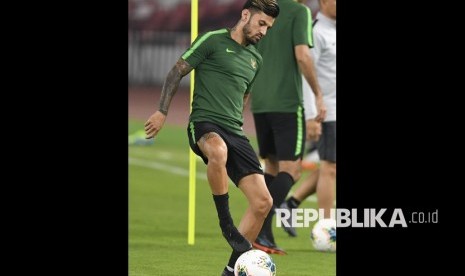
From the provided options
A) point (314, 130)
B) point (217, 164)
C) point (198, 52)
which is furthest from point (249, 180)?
point (314, 130)

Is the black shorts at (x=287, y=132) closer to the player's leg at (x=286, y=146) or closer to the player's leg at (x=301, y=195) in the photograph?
the player's leg at (x=286, y=146)

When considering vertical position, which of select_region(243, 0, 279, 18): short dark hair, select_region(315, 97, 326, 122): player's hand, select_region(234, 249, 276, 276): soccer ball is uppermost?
select_region(243, 0, 279, 18): short dark hair

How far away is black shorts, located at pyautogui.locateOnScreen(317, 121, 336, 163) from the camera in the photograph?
12227 mm

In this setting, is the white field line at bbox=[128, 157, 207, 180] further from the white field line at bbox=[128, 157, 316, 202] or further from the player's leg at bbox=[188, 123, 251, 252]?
the player's leg at bbox=[188, 123, 251, 252]

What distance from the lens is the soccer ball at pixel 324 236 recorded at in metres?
11.4

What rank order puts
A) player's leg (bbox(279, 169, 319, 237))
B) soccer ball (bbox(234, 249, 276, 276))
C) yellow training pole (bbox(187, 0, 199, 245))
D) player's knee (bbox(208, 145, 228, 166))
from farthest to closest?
player's leg (bbox(279, 169, 319, 237))
yellow training pole (bbox(187, 0, 199, 245))
player's knee (bbox(208, 145, 228, 166))
soccer ball (bbox(234, 249, 276, 276))

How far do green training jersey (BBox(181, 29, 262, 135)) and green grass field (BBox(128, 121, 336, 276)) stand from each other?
4.30ft

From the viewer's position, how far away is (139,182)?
18.0 metres

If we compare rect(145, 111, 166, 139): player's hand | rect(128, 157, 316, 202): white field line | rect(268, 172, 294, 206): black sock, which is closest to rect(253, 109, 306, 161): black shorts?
rect(268, 172, 294, 206): black sock

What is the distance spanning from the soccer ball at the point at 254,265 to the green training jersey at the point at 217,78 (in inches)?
36.0

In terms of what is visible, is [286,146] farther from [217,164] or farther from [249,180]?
[217,164]

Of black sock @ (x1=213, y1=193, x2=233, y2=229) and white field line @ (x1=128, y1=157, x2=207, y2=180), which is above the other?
black sock @ (x1=213, y1=193, x2=233, y2=229)

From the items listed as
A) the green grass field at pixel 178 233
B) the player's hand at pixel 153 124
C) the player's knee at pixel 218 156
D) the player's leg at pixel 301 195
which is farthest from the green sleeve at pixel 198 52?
the player's leg at pixel 301 195
